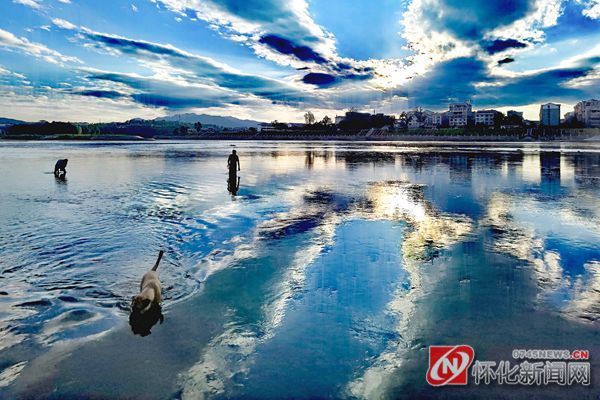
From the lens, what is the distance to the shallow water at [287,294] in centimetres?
425

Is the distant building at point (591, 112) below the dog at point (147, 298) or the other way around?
the other way around

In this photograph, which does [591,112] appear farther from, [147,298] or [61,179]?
[147,298]

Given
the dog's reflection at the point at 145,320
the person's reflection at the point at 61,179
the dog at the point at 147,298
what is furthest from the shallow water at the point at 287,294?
the person's reflection at the point at 61,179

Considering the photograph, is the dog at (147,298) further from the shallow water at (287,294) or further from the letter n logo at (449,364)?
the letter n logo at (449,364)

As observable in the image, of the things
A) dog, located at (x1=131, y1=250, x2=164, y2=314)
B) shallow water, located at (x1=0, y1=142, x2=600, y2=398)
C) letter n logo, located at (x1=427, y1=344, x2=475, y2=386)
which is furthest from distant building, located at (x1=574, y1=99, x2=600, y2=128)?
dog, located at (x1=131, y1=250, x2=164, y2=314)

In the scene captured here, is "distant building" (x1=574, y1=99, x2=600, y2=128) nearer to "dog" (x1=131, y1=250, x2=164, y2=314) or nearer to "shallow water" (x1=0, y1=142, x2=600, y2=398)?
"shallow water" (x1=0, y1=142, x2=600, y2=398)

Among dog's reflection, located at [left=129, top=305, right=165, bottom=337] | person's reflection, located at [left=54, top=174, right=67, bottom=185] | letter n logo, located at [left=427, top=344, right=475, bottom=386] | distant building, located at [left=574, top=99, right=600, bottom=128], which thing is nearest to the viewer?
letter n logo, located at [left=427, top=344, right=475, bottom=386]

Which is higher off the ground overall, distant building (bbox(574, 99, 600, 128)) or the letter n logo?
distant building (bbox(574, 99, 600, 128))

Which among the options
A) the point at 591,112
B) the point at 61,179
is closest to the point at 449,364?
the point at 61,179

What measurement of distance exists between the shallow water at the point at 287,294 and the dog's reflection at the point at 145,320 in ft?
0.33

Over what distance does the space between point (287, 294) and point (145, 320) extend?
216 centimetres

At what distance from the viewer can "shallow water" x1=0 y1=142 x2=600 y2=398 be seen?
4.25 metres

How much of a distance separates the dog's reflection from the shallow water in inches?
3.9

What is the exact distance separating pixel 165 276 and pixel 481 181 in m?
18.3
